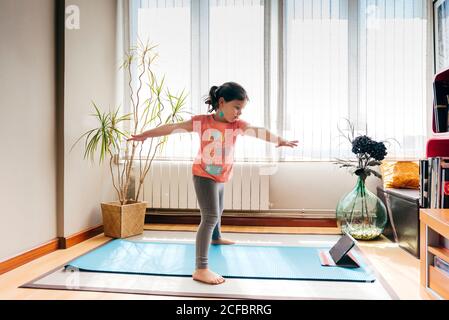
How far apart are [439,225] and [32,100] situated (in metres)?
2.22

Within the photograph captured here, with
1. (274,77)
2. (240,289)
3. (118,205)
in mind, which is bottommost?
(240,289)

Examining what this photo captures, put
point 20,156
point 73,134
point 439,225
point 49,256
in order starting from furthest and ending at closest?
point 73,134 → point 49,256 → point 20,156 → point 439,225

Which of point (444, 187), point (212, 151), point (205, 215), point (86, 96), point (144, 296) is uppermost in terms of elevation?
point (86, 96)

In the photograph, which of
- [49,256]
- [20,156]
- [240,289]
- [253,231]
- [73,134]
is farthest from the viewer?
[253,231]

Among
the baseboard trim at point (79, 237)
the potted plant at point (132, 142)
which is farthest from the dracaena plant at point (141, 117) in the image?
the baseboard trim at point (79, 237)

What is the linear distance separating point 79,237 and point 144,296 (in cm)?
123

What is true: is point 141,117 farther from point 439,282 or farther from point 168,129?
point 439,282

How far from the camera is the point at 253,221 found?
3270 millimetres

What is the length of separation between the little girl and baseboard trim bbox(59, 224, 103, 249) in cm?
A: 98

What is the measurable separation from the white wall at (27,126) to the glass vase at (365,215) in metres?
2.05

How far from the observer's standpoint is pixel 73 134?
260cm

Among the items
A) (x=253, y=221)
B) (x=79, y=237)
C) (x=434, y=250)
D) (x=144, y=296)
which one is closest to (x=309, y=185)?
(x=253, y=221)

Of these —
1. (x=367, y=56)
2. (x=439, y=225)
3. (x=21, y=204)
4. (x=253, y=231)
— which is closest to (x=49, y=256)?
(x=21, y=204)

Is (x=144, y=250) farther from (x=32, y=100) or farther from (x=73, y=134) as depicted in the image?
(x=32, y=100)
